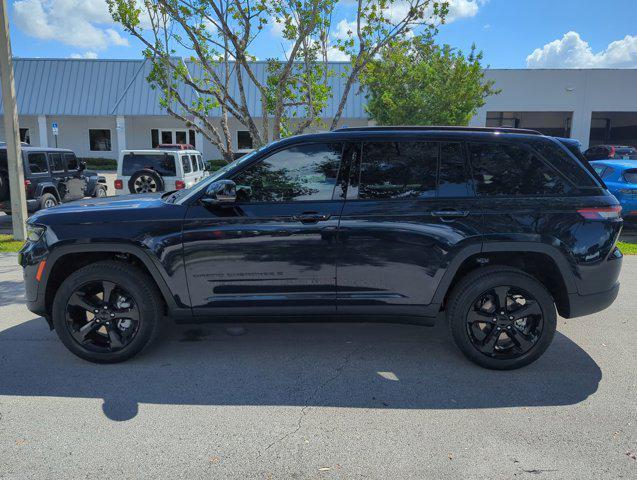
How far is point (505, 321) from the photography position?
3.84 meters

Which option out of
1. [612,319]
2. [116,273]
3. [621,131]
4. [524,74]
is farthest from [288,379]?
[621,131]

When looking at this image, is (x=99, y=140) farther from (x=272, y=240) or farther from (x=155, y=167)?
(x=272, y=240)

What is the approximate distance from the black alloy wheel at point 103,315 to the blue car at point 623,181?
10086 millimetres

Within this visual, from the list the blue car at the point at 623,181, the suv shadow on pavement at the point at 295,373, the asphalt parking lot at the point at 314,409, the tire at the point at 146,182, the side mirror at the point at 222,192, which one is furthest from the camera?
the tire at the point at 146,182

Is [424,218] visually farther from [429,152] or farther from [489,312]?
[489,312]

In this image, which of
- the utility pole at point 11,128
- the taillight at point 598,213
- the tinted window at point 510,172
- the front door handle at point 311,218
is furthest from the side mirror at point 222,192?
the utility pole at point 11,128

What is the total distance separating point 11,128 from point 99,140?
26997 mm

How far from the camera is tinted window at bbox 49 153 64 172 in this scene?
39.6ft

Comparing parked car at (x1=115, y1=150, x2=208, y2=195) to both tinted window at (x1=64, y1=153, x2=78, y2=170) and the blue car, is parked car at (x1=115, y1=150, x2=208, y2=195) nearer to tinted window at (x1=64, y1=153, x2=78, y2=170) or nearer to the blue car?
tinted window at (x1=64, y1=153, x2=78, y2=170)

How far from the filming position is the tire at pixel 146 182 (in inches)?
439

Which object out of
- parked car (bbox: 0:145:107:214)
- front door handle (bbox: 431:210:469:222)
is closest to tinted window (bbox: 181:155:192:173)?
parked car (bbox: 0:145:107:214)

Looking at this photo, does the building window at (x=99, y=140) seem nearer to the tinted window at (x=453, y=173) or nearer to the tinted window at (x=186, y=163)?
the tinted window at (x=186, y=163)

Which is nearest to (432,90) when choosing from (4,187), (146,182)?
(146,182)

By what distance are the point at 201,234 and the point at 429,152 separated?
193 cm
